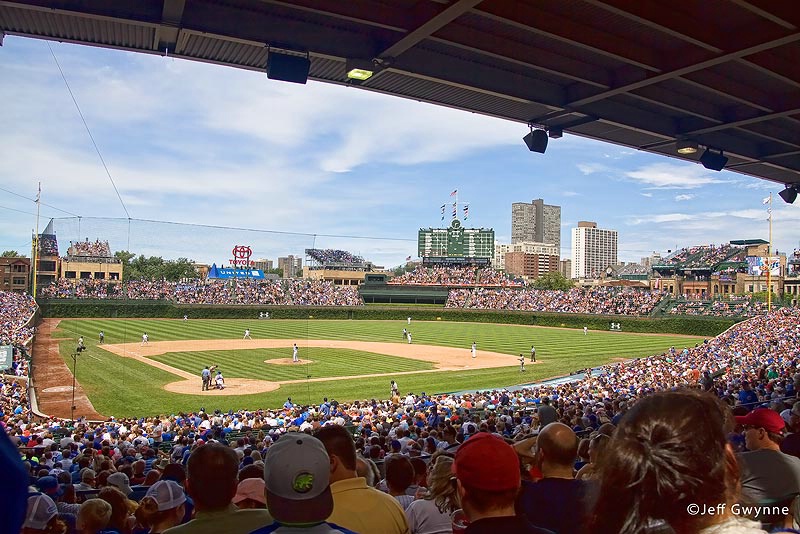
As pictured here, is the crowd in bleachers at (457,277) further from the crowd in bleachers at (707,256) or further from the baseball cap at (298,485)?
the baseball cap at (298,485)

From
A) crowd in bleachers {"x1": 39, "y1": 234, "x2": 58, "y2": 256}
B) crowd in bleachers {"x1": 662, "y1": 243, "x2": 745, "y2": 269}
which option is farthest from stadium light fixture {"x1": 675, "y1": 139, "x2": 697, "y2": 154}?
crowd in bleachers {"x1": 662, "y1": 243, "x2": 745, "y2": 269}

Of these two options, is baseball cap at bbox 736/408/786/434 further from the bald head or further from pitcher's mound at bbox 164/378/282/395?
pitcher's mound at bbox 164/378/282/395

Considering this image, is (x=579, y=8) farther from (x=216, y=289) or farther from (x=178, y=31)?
(x=216, y=289)

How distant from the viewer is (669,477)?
164 centimetres

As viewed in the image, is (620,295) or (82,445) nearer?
(82,445)

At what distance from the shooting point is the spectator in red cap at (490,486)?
2396 millimetres

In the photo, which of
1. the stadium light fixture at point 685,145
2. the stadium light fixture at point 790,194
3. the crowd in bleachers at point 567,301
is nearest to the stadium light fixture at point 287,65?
the stadium light fixture at point 685,145

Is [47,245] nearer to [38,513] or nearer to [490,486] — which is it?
[38,513]

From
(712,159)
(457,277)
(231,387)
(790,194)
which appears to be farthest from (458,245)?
(712,159)

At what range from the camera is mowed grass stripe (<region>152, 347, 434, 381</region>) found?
102 feet

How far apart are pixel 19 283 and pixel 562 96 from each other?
80.1 m

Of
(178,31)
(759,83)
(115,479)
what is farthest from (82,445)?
(759,83)

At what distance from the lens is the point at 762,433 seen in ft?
14.1

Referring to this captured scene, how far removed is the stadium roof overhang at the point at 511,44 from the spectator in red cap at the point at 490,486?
5080 millimetres
